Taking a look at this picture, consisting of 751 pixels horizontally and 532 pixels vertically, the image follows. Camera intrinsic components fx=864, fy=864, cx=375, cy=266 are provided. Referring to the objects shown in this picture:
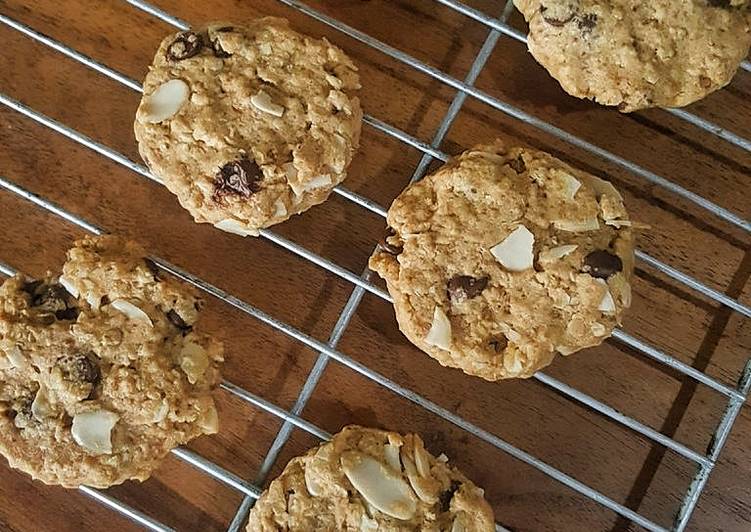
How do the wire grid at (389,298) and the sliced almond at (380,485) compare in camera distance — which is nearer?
the sliced almond at (380,485)

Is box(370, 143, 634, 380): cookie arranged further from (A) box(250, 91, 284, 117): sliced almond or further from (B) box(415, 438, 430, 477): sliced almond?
(A) box(250, 91, 284, 117): sliced almond

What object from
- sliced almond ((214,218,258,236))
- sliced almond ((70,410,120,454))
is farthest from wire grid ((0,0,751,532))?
sliced almond ((70,410,120,454))

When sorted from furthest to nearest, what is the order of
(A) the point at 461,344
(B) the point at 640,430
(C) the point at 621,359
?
1. (C) the point at 621,359
2. (B) the point at 640,430
3. (A) the point at 461,344

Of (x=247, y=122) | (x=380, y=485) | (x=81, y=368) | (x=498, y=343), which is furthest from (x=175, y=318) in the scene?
(x=498, y=343)

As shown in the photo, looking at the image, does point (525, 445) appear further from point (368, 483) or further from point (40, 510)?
point (40, 510)

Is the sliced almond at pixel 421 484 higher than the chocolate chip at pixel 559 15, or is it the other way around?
the chocolate chip at pixel 559 15

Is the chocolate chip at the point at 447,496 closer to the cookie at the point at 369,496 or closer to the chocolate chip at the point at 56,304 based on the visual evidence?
the cookie at the point at 369,496

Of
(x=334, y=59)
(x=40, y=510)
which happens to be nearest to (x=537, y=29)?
(x=334, y=59)

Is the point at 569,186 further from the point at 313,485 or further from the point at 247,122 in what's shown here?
the point at 313,485

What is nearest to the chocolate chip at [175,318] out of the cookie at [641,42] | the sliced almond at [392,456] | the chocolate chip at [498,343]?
the sliced almond at [392,456]
